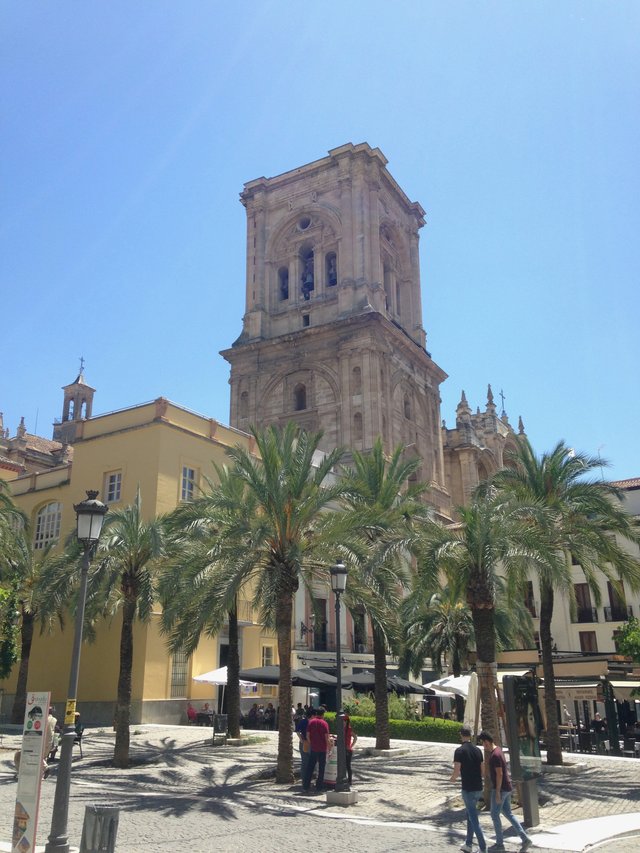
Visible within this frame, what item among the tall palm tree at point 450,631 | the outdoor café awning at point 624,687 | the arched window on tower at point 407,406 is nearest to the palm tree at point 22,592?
the tall palm tree at point 450,631

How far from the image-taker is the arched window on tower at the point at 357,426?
49.6 meters

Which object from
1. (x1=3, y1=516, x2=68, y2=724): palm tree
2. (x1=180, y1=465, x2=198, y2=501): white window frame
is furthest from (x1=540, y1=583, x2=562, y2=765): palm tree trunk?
(x1=180, y1=465, x2=198, y2=501): white window frame

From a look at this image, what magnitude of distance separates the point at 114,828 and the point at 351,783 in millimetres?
9143

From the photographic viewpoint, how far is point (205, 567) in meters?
18.3

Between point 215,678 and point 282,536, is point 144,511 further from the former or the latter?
point 282,536

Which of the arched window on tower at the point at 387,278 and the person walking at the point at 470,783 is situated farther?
the arched window on tower at the point at 387,278

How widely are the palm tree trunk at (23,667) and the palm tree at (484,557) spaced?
1693 cm

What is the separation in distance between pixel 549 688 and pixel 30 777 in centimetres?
1418

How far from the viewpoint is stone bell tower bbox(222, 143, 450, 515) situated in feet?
166

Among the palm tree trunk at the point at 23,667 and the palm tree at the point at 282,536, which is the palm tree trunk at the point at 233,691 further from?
the palm tree trunk at the point at 23,667

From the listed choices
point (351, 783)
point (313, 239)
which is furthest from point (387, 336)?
point (351, 783)

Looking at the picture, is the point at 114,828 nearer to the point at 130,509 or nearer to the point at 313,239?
the point at 130,509

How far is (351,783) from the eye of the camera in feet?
55.5

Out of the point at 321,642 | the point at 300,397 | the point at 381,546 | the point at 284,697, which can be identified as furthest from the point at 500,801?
the point at 300,397
